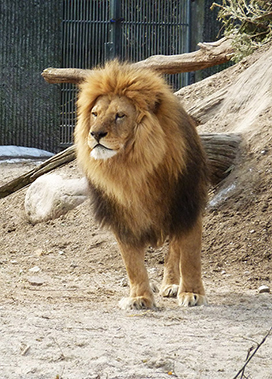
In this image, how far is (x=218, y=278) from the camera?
502 cm

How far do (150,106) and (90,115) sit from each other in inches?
14.0

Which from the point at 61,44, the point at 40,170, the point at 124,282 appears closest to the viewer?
the point at 124,282

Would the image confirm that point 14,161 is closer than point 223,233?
No

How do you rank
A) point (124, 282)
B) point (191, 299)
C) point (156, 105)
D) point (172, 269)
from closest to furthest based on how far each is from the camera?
point (156, 105), point (191, 299), point (172, 269), point (124, 282)

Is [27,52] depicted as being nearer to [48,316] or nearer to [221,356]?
[48,316]

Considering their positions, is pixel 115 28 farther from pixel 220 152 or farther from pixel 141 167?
pixel 141 167

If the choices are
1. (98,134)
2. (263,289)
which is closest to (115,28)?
(263,289)

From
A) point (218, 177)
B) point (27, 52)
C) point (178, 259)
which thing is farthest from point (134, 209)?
point (27, 52)

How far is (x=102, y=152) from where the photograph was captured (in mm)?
3846

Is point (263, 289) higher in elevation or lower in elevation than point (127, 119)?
lower

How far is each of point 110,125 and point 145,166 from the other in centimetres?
31

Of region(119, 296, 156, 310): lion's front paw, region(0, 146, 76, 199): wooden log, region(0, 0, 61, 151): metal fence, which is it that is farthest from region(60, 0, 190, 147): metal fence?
region(119, 296, 156, 310): lion's front paw

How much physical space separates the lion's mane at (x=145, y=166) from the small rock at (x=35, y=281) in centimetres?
89

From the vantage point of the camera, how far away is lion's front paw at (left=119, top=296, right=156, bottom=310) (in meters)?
4.14
